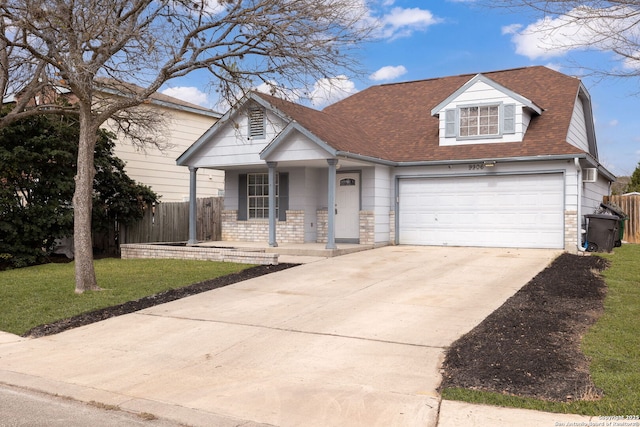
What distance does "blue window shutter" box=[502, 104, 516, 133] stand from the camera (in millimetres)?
17359

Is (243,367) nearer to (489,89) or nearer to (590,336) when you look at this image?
(590,336)

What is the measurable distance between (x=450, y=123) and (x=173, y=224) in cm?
1039

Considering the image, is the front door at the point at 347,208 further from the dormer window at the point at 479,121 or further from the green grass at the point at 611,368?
the green grass at the point at 611,368

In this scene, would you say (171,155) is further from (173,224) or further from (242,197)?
(242,197)

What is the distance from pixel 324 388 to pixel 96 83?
32.5 feet

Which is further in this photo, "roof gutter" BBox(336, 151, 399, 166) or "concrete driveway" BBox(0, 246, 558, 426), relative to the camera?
"roof gutter" BBox(336, 151, 399, 166)

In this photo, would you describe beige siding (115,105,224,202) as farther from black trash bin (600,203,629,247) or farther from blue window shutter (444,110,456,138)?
black trash bin (600,203,629,247)

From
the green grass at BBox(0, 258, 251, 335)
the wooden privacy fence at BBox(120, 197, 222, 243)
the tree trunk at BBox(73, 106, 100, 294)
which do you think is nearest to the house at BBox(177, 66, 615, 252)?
the wooden privacy fence at BBox(120, 197, 222, 243)

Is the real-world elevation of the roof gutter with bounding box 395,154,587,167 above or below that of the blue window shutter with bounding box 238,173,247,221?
above

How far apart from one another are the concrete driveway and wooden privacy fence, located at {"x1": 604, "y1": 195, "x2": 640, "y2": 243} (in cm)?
1243

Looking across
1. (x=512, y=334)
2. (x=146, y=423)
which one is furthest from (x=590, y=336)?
(x=146, y=423)

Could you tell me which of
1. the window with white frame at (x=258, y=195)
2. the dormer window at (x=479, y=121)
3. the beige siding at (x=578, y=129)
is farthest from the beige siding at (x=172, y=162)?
the beige siding at (x=578, y=129)

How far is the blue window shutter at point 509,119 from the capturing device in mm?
17359

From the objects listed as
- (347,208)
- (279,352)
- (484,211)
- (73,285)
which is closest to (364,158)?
(347,208)
